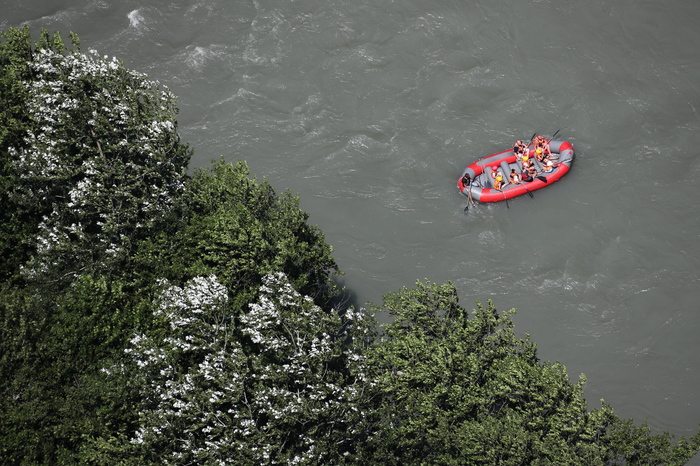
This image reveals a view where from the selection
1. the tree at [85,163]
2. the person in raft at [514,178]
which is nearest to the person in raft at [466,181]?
the person in raft at [514,178]

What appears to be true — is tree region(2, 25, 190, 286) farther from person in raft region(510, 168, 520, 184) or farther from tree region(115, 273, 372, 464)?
person in raft region(510, 168, 520, 184)

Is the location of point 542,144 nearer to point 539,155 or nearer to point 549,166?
point 539,155

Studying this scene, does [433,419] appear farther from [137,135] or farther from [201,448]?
[137,135]

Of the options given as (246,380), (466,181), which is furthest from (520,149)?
(246,380)

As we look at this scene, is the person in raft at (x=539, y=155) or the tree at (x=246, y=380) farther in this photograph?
the person in raft at (x=539, y=155)

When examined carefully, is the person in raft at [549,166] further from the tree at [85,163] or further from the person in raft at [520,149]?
the tree at [85,163]

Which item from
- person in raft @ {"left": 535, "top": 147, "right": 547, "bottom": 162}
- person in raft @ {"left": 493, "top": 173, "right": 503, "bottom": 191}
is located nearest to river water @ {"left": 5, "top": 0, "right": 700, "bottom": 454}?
person in raft @ {"left": 493, "top": 173, "right": 503, "bottom": 191}
